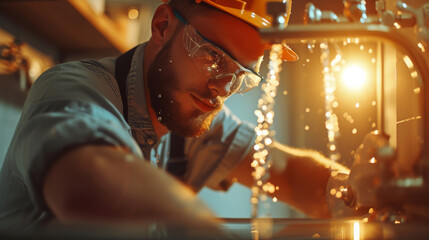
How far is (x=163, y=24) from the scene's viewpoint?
3.33 feet

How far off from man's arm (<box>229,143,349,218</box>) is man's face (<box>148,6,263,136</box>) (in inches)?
10.6

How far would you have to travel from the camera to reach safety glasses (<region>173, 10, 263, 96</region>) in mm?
867

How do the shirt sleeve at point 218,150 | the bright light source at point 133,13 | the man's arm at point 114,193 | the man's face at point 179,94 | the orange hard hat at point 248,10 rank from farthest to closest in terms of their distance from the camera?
1. the bright light source at point 133,13
2. the shirt sleeve at point 218,150
3. the man's face at point 179,94
4. the orange hard hat at point 248,10
5. the man's arm at point 114,193

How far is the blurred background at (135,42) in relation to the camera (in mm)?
893

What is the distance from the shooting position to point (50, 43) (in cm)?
181

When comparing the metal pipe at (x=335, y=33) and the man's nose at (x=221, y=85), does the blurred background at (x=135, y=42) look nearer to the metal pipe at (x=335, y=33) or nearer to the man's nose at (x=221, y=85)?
the man's nose at (x=221, y=85)

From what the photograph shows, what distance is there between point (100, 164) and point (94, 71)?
1.28 feet

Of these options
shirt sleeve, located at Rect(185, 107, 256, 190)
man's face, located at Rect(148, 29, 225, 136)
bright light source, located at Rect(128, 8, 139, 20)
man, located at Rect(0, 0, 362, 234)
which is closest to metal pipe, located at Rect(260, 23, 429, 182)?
man, located at Rect(0, 0, 362, 234)

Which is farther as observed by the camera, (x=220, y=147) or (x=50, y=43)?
(x=50, y=43)

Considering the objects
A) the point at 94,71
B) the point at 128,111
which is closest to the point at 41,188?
the point at 94,71

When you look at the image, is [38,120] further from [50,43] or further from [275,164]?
[50,43]

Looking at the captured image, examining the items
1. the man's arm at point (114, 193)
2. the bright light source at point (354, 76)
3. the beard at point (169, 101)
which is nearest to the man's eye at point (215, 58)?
the beard at point (169, 101)

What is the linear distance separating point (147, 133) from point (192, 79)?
0.19 meters

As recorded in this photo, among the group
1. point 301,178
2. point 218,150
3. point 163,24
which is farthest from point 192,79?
point 301,178
